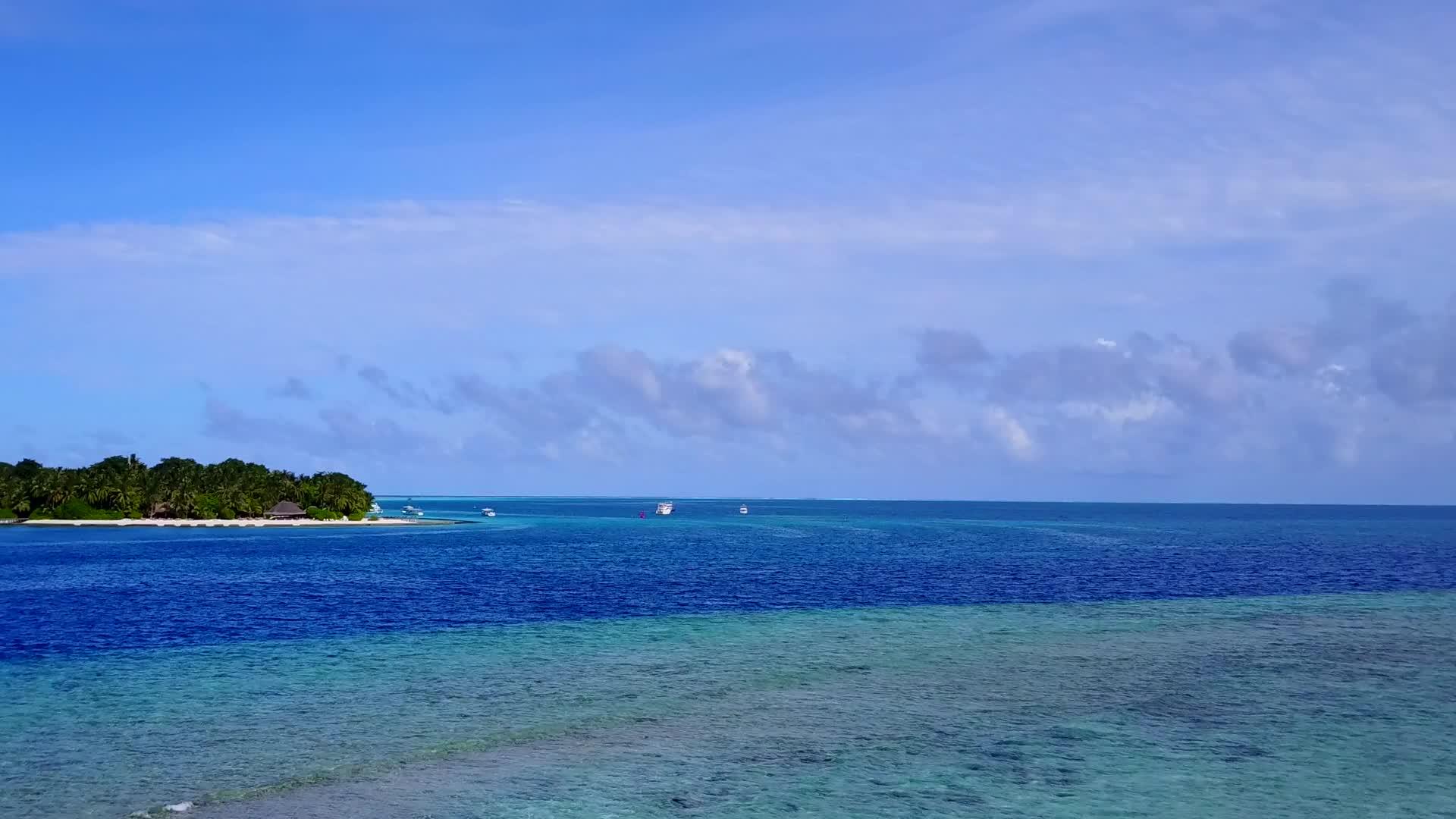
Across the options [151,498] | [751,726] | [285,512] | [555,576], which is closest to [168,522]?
[151,498]

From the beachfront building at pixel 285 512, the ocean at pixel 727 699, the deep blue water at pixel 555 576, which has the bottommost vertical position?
the deep blue water at pixel 555 576

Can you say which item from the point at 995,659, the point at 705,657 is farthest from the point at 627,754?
the point at 995,659

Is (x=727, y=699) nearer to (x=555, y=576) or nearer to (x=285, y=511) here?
(x=555, y=576)

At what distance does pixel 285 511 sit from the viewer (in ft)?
626

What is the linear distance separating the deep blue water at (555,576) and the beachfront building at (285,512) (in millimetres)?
32377

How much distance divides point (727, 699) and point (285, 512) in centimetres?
17605

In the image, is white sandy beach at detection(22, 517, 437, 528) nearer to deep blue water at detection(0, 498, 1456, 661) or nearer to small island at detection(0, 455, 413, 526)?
small island at detection(0, 455, 413, 526)

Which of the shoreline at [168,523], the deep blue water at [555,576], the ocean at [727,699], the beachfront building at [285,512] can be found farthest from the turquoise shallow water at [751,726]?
the beachfront building at [285,512]

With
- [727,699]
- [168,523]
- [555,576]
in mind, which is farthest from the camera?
[168,523]

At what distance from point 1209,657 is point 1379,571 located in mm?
61364

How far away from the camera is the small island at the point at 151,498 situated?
18412 cm

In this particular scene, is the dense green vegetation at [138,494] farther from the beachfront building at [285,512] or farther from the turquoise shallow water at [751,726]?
the turquoise shallow water at [751,726]

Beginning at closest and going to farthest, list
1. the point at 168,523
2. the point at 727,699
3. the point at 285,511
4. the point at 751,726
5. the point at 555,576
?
1. the point at 751,726
2. the point at 727,699
3. the point at 555,576
4. the point at 168,523
5. the point at 285,511

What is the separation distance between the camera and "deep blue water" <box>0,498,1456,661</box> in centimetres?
5672
